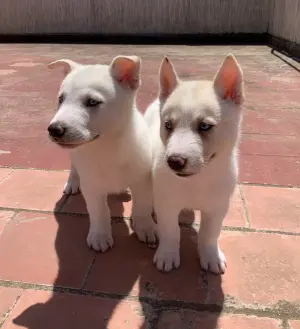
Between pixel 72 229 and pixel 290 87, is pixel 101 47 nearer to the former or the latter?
pixel 290 87

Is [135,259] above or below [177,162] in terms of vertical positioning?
below

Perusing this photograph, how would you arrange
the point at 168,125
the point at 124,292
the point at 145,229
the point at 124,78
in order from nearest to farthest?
1. the point at 168,125
2. the point at 124,292
3. the point at 124,78
4. the point at 145,229

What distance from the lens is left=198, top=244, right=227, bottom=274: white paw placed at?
2.69 meters

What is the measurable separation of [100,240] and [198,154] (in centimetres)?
115

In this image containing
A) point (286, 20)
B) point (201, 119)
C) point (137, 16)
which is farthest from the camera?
point (137, 16)

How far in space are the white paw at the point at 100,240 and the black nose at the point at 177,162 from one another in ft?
3.44

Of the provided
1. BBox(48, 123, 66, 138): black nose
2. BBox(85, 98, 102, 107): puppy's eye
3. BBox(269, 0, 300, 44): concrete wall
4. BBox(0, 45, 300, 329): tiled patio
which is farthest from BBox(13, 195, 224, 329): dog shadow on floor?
BBox(269, 0, 300, 44): concrete wall

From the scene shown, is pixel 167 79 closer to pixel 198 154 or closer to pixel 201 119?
pixel 201 119

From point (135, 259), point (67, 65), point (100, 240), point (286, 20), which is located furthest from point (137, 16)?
point (135, 259)

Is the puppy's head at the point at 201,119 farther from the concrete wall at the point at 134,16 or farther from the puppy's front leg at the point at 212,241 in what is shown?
the concrete wall at the point at 134,16

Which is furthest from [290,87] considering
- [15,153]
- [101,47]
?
[101,47]

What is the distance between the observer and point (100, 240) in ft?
9.58

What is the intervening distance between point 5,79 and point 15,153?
4.44 m

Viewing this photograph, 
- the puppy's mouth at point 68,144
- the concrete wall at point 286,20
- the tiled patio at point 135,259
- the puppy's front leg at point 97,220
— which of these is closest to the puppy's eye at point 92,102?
the puppy's mouth at point 68,144
